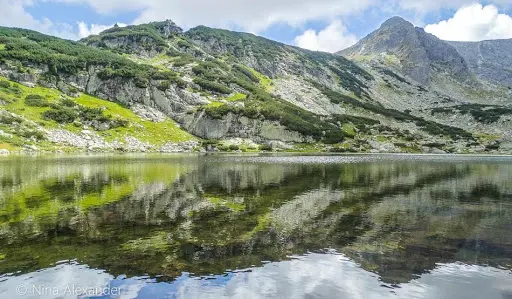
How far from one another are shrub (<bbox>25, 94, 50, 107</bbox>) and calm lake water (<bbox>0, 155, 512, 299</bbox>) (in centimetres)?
13123

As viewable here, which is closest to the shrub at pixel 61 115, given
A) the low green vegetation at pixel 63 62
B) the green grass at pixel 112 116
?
the green grass at pixel 112 116

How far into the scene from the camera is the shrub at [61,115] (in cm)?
14625

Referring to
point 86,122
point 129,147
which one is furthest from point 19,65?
point 129,147

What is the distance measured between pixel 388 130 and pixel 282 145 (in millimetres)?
63446

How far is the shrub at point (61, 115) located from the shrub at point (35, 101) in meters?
5.77

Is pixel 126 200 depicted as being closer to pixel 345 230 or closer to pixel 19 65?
pixel 345 230

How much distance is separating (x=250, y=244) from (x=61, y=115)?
498 ft

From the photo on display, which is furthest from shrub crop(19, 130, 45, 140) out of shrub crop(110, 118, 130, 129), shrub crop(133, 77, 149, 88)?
shrub crop(133, 77, 149, 88)

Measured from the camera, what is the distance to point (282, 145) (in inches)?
6727

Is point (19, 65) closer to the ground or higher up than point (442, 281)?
higher up

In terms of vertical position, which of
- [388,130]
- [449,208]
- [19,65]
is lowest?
[449,208]

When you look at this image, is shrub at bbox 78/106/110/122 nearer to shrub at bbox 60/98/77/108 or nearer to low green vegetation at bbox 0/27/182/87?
shrub at bbox 60/98/77/108

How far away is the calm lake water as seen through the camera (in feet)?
47.1

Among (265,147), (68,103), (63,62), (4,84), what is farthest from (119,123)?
(265,147)
